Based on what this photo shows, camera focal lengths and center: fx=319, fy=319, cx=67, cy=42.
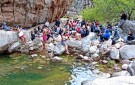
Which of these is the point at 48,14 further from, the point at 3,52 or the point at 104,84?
the point at 104,84

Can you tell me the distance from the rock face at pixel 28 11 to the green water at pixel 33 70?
16.5 ft

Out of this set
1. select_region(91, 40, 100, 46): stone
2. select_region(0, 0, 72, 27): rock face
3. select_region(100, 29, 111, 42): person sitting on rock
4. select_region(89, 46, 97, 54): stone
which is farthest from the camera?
select_region(100, 29, 111, 42): person sitting on rock

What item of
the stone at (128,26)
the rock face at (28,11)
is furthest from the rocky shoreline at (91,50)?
the stone at (128,26)

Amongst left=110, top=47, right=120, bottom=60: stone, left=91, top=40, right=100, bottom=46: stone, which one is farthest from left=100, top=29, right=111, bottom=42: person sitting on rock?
left=110, top=47, right=120, bottom=60: stone

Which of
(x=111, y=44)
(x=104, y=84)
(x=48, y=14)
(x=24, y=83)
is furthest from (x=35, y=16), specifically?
(x=104, y=84)

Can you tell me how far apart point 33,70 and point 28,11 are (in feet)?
33.1

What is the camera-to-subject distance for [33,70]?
72.1 feet

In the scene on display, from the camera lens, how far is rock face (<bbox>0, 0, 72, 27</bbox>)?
2884cm

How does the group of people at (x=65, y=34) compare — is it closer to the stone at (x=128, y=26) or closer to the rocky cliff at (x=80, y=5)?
the stone at (x=128, y=26)

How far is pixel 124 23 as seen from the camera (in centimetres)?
3662

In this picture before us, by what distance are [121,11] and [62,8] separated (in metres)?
8.70

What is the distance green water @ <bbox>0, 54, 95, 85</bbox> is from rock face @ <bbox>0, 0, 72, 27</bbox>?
502 cm

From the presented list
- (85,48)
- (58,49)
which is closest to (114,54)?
(85,48)

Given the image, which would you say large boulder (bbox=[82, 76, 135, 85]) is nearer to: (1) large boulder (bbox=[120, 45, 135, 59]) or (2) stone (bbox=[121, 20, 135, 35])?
(1) large boulder (bbox=[120, 45, 135, 59])
